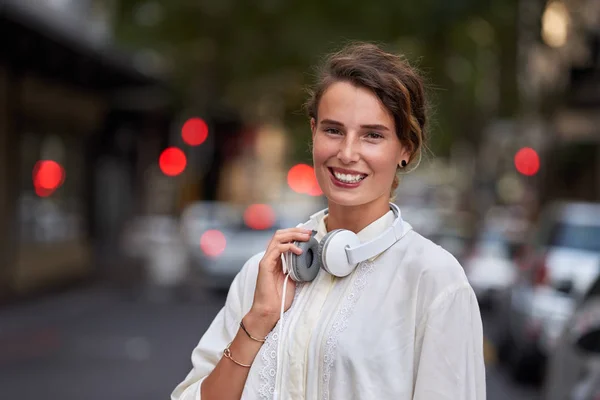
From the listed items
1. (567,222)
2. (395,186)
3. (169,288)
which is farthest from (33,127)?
(395,186)

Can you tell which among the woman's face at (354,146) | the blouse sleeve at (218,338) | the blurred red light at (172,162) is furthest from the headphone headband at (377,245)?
the blurred red light at (172,162)

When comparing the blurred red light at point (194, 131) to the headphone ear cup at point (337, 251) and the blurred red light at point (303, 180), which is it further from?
the headphone ear cup at point (337, 251)

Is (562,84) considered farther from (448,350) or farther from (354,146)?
(448,350)

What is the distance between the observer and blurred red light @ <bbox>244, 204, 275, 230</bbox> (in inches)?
823

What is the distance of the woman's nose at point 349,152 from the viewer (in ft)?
7.87

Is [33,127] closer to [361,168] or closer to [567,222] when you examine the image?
[567,222]

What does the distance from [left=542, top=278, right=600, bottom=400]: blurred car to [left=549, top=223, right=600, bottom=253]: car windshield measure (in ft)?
15.0

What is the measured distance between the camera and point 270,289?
2471 millimetres

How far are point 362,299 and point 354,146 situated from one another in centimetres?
37

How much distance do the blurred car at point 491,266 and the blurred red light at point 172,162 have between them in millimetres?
7350

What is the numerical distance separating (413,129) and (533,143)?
28.4m

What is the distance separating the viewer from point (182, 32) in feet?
79.4

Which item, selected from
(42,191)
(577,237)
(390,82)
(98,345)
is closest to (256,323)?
(390,82)

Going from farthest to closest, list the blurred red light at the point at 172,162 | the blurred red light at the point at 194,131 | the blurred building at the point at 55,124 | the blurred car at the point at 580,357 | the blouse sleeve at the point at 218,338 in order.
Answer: the blurred red light at the point at 194,131
the blurred red light at the point at 172,162
the blurred building at the point at 55,124
the blurred car at the point at 580,357
the blouse sleeve at the point at 218,338
